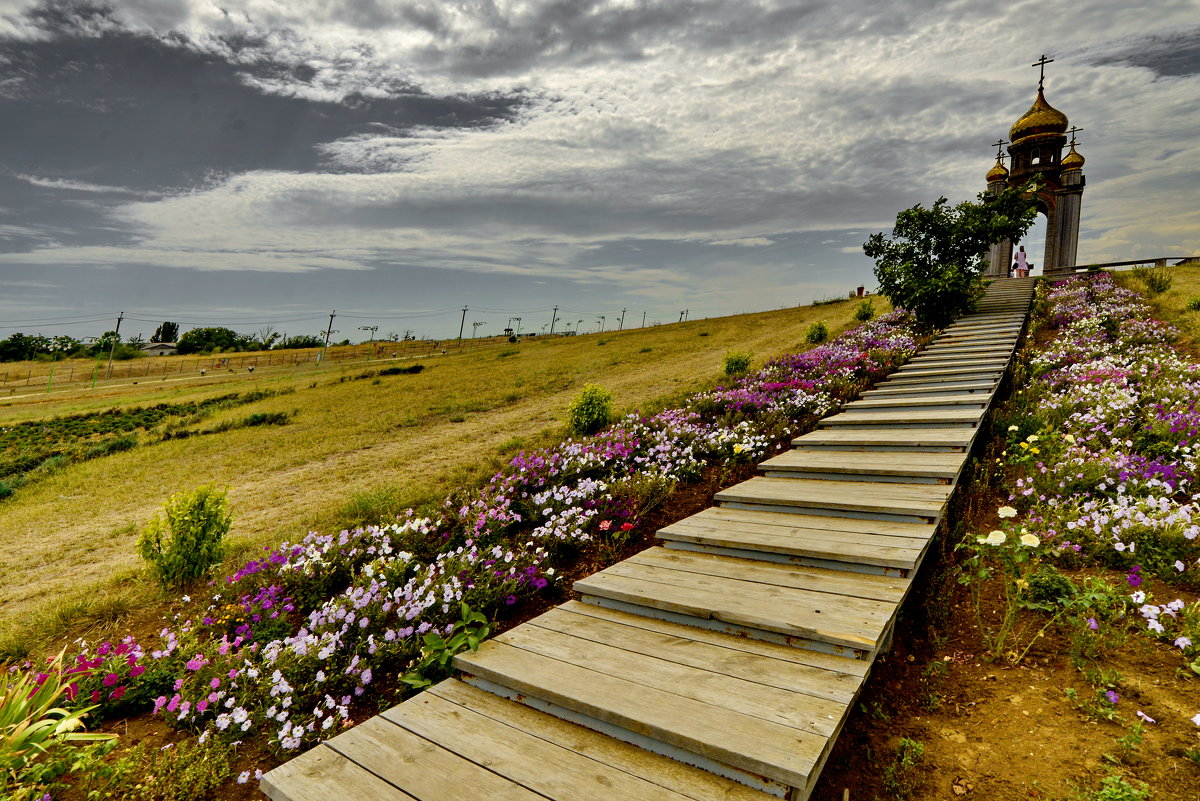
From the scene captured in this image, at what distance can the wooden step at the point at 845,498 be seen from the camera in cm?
427

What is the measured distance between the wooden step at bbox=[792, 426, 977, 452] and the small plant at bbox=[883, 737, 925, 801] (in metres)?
3.77

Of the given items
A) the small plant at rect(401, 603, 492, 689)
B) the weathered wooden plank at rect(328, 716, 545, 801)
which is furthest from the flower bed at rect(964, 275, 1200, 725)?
the small plant at rect(401, 603, 492, 689)

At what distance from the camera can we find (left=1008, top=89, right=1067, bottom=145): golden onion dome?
35.2 m

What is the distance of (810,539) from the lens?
4039 mm

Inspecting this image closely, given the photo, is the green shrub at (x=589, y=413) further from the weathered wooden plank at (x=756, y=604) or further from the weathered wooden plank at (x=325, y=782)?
the weathered wooden plank at (x=325, y=782)

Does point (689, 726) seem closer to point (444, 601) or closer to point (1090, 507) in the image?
point (444, 601)

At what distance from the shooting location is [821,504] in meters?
4.60

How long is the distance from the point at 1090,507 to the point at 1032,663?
1.93 m

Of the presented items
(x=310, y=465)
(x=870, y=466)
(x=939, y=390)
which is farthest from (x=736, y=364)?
(x=310, y=465)

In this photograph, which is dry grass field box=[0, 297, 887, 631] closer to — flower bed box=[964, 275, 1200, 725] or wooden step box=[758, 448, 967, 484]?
wooden step box=[758, 448, 967, 484]

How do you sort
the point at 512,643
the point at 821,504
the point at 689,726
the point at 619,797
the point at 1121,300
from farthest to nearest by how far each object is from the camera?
the point at 1121,300, the point at 821,504, the point at 512,643, the point at 689,726, the point at 619,797

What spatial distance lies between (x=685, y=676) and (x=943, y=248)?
44.5 feet

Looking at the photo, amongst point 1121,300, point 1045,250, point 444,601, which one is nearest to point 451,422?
point 444,601

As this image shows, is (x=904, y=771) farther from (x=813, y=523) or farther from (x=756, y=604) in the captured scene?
(x=813, y=523)
